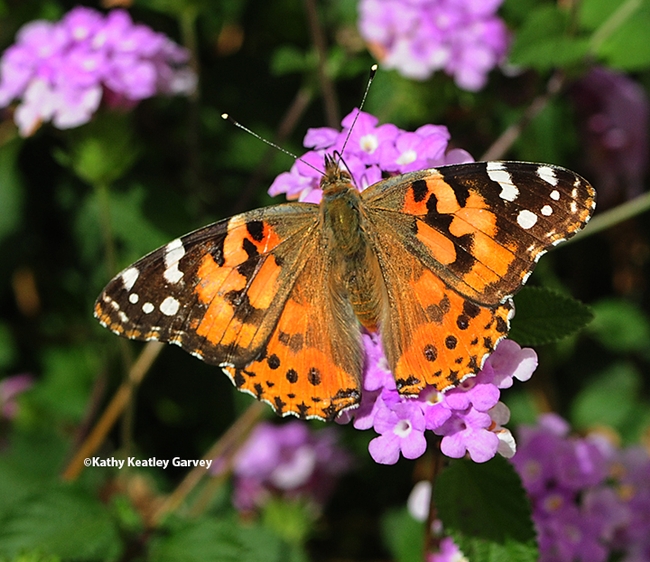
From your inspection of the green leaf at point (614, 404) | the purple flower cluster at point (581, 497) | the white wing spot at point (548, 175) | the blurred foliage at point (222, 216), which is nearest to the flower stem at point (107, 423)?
the blurred foliage at point (222, 216)

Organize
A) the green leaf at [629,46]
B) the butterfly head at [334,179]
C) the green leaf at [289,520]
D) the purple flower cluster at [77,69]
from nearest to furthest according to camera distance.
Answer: the butterfly head at [334,179]
the purple flower cluster at [77,69]
the green leaf at [629,46]
the green leaf at [289,520]

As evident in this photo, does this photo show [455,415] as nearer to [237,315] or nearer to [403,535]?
[237,315]

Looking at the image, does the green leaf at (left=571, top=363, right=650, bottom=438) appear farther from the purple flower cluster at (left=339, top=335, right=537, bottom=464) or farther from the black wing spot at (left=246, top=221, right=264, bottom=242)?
the black wing spot at (left=246, top=221, right=264, bottom=242)

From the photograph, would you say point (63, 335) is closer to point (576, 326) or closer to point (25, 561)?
point (25, 561)

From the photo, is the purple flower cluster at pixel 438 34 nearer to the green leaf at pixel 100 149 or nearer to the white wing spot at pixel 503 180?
the green leaf at pixel 100 149

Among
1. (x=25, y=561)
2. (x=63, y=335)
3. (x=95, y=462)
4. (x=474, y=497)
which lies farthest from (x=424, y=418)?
(x=63, y=335)

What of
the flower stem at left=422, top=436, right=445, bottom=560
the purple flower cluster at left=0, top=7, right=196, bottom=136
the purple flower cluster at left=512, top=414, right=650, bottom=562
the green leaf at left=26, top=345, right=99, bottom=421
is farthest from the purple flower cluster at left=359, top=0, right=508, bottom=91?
the green leaf at left=26, top=345, right=99, bottom=421

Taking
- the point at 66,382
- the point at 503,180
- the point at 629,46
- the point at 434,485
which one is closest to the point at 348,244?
the point at 503,180
